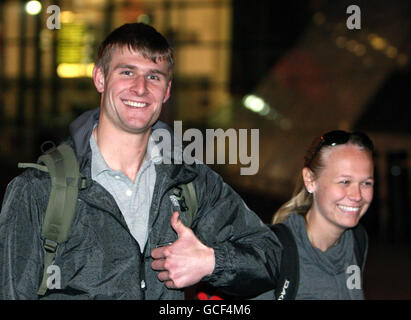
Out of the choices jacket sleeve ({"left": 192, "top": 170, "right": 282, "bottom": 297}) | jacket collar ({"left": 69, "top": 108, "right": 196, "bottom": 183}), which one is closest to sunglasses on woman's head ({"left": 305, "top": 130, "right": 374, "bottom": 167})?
jacket sleeve ({"left": 192, "top": 170, "right": 282, "bottom": 297})

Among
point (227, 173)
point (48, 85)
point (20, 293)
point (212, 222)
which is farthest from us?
point (48, 85)

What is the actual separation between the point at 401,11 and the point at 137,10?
10.6 metres

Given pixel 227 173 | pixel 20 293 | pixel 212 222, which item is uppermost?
pixel 227 173

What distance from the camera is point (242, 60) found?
21453mm

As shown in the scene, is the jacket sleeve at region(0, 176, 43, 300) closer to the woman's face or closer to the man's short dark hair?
the man's short dark hair

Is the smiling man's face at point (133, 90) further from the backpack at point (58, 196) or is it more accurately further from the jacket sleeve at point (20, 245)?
the jacket sleeve at point (20, 245)

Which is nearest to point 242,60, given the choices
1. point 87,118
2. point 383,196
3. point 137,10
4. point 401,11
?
point 137,10

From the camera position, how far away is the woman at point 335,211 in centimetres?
334

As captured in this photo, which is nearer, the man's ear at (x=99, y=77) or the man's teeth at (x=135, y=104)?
the man's teeth at (x=135, y=104)

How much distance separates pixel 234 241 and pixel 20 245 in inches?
42.2

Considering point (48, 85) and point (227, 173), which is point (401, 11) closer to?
point (227, 173)

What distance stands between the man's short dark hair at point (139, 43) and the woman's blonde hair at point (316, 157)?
115 centimetres

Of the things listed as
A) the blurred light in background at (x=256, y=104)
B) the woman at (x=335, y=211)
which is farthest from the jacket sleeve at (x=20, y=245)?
the blurred light in background at (x=256, y=104)

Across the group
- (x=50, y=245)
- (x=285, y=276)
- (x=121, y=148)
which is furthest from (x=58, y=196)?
(x=285, y=276)
